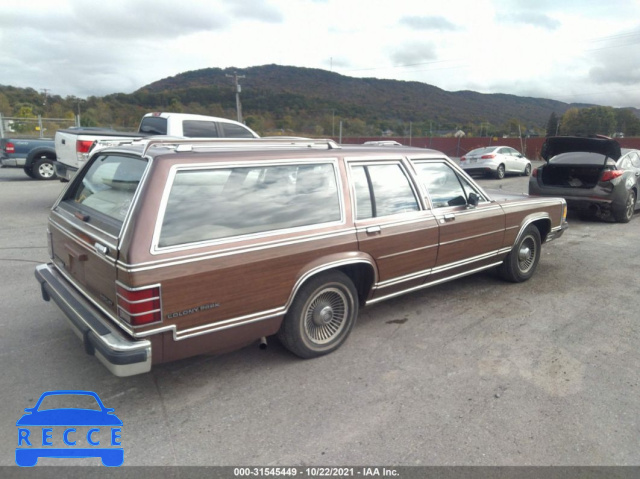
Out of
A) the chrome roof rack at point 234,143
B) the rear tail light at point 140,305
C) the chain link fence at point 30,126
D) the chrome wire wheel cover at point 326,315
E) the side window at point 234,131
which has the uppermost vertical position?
the chain link fence at point 30,126

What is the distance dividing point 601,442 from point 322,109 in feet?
249

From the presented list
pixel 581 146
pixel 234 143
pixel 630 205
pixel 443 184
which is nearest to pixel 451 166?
pixel 443 184

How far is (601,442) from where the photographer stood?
284cm

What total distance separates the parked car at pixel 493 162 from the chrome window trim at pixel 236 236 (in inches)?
652

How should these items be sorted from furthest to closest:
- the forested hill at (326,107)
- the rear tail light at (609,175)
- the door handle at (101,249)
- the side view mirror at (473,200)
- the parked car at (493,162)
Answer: the forested hill at (326,107), the parked car at (493,162), the rear tail light at (609,175), the side view mirror at (473,200), the door handle at (101,249)

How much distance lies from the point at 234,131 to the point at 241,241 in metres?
8.10

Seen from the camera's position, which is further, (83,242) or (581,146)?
(581,146)

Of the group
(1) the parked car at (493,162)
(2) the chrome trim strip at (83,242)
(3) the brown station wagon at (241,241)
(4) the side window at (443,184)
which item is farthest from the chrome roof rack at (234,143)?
(1) the parked car at (493,162)

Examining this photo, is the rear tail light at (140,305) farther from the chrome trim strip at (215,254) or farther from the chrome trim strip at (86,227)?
the chrome trim strip at (86,227)

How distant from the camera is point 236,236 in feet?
10.4

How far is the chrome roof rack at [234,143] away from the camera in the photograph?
133 inches

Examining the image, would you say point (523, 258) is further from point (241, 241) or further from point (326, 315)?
point (241, 241)

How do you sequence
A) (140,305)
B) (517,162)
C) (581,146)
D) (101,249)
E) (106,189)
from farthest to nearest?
(517,162), (581,146), (106,189), (101,249), (140,305)

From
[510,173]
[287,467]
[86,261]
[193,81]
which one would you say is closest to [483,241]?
[287,467]
